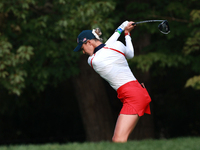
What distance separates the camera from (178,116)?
16453mm

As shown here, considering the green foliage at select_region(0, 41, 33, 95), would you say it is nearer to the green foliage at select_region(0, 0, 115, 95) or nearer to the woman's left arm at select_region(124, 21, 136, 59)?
the green foliage at select_region(0, 0, 115, 95)

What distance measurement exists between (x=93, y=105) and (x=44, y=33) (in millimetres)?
3372

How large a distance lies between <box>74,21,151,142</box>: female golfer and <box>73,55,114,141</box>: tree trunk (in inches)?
278

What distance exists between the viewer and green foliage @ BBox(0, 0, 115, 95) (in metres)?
8.59

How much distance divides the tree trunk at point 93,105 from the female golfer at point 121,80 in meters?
7.07

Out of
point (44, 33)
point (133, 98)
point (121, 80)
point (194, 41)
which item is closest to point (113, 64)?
point (121, 80)

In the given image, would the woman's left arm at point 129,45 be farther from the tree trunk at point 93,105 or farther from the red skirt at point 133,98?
the tree trunk at point 93,105

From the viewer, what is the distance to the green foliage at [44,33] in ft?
28.2

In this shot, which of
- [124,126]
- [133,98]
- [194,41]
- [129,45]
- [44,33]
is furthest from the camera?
[44,33]

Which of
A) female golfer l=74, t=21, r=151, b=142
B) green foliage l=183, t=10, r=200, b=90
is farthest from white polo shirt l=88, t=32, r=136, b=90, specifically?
green foliage l=183, t=10, r=200, b=90

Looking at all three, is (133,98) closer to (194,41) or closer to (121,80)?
(121,80)

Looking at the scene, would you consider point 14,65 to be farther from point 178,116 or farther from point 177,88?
point 178,116

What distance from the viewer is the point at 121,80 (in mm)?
4434

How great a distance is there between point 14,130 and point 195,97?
870 cm
